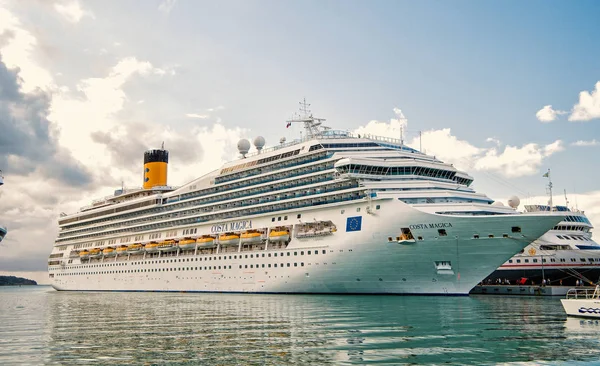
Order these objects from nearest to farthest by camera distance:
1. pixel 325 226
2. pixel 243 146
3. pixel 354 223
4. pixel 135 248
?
pixel 354 223 → pixel 325 226 → pixel 243 146 → pixel 135 248

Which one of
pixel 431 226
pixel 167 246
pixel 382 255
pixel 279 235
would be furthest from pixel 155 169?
pixel 431 226

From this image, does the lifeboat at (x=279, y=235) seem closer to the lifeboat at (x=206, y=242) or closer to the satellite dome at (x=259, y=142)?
the lifeboat at (x=206, y=242)

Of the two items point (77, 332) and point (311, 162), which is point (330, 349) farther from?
point (311, 162)

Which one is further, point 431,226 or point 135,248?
point 135,248

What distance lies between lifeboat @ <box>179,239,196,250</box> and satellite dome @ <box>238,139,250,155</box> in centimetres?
1157

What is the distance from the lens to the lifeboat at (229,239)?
155 feet

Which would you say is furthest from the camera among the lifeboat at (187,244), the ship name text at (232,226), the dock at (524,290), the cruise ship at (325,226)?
the lifeboat at (187,244)

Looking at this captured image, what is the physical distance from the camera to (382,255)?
35.3m

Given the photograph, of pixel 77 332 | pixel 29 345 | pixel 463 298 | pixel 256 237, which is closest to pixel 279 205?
pixel 256 237

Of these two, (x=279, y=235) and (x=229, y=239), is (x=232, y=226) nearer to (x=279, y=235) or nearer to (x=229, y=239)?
(x=229, y=239)

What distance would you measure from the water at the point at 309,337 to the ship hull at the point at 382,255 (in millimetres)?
6676

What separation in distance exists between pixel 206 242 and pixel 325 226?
16.1 meters

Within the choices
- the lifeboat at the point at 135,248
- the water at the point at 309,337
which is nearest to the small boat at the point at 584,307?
the water at the point at 309,337

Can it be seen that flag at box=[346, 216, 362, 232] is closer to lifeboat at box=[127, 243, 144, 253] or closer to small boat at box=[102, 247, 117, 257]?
lifeboat at box=[127, 243, 144, 253]
